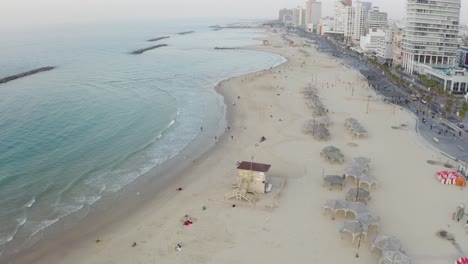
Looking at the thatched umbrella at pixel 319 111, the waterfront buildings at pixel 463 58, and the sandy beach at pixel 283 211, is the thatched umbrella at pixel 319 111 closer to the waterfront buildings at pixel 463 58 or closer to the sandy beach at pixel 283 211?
the sandy beach at pixel 283 211

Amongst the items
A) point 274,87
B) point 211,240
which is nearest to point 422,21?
point 274,87

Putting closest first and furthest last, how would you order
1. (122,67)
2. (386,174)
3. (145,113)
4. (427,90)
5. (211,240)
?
1. (211,240)
2. (386,174)
3. (145,113)
4. (427,90)
5. (122,67)

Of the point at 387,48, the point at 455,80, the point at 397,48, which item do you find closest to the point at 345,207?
the point at 455,80

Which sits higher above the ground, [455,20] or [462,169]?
[455,20]

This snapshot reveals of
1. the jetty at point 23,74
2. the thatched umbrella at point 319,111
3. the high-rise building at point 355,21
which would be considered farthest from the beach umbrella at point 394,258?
the high-rise building at point 355,21

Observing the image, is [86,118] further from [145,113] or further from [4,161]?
[4,161]

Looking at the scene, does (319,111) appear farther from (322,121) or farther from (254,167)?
(254,167)
